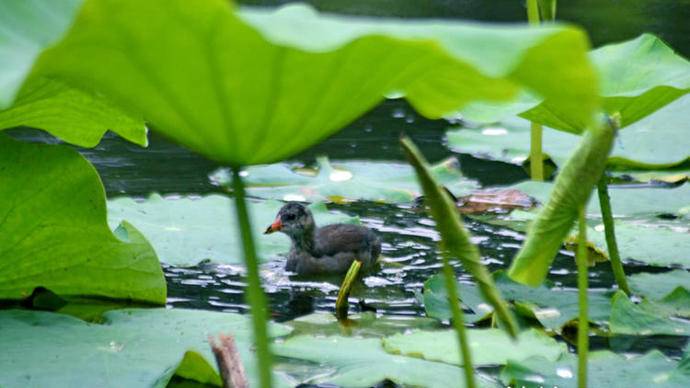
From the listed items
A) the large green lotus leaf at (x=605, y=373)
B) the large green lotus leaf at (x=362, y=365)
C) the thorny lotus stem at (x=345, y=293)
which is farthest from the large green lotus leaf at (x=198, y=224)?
the large green lotus leaf at (x=605, y=373)

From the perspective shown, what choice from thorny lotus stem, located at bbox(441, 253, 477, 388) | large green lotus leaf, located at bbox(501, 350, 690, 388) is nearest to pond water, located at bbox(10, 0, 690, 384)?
large green lotus leaf, located at bbox(501, 350, 690, 388)

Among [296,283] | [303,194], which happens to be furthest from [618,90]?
[303,194]

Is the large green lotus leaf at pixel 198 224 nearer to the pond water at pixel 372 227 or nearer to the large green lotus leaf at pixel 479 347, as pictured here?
the pond water at pixel 372 227

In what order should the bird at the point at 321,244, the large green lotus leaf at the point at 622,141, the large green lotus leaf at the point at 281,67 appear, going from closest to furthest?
the large green lotus leaf at the point at 281,67, the bird at the point at 321,244, the large green lotus leaf at the point at 622,141

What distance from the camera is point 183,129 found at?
5.07 feet

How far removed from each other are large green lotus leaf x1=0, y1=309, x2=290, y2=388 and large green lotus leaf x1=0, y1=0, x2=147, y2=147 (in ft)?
1.42

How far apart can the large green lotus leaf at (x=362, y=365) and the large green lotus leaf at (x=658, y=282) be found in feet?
3.09

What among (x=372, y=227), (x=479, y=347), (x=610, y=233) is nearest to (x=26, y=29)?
(x=479, y=347)

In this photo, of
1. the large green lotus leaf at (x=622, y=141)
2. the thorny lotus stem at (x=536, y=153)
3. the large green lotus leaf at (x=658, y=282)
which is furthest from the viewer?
the large green lotus leaf at (x=622, y=141)

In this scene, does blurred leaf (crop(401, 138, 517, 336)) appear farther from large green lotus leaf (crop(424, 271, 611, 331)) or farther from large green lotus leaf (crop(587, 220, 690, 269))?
large green lotus leaf (crop(587, 220, 690, 269))

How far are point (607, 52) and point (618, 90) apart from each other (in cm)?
28

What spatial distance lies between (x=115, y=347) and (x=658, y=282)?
1674 millimetres

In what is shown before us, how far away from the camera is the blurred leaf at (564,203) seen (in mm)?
1919

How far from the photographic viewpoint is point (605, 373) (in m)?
2.75
